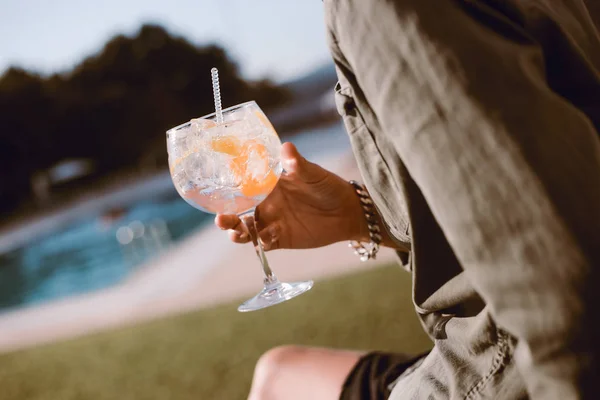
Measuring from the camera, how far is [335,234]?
110 cm

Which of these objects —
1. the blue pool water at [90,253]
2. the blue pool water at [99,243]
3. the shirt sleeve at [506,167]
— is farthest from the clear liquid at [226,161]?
the blue pool water at [90,253]

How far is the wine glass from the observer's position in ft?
2.95

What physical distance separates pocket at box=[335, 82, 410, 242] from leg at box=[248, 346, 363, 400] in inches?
15.2

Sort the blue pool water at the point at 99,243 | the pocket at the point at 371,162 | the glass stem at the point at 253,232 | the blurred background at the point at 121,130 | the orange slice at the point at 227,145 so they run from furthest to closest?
1. the blue pool water at the point at 99,243
2. the blurred background at the point at 121,130
3. the glass stem at the point at 253,232
4. the orange slice at the point at 227,145
5. the pocket at the point at 371,162

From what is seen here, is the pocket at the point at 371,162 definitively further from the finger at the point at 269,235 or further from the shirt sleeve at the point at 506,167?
the finger at the point at 269,235

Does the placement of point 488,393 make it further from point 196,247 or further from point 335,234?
point 196,247

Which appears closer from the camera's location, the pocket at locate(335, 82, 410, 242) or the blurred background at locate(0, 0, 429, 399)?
the pocket at locate(335, 82, 410, 242)

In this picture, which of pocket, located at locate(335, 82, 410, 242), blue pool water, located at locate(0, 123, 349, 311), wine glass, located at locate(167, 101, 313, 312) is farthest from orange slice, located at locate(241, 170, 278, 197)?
blue pool water, located at locate(0, 123, 349, 311)

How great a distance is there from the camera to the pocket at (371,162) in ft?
2.03

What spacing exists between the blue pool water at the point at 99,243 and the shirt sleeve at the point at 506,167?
4381 millimetres

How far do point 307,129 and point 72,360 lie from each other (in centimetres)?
289

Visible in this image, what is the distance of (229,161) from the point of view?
904 millimetres

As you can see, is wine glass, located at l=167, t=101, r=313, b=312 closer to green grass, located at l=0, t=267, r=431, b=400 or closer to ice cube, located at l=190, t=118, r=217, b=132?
ice cube, located at l=190, t=118, r=217, b=132

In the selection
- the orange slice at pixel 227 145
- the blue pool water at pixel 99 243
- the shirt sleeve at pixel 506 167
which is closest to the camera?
the shirt sleeve at pixel 506 167
